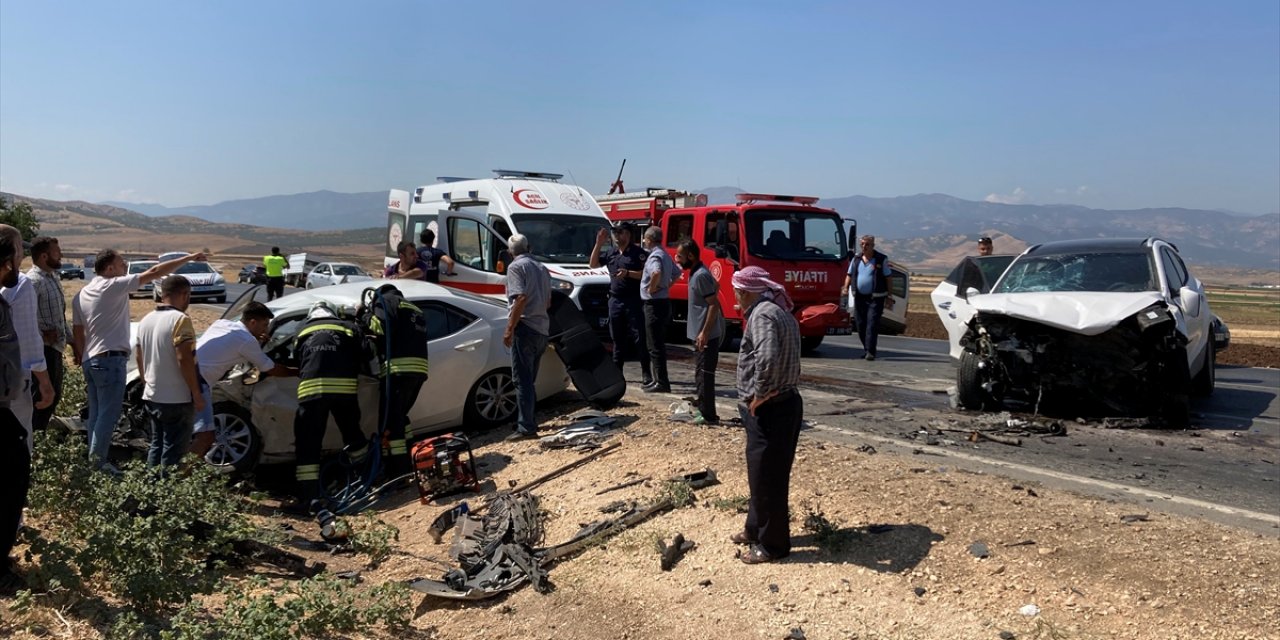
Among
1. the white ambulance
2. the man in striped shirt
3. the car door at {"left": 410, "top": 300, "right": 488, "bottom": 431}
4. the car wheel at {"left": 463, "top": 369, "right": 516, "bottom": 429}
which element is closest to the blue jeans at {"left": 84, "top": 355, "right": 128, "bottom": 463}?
the man in striped shirt

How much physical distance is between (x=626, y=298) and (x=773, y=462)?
5572mm

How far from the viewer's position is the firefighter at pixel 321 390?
7109 mm

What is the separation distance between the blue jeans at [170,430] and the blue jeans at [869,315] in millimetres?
9916

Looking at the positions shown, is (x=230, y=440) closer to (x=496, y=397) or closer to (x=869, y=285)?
(x=496, y=397)

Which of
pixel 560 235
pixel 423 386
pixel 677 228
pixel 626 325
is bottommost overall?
pixel 423 386

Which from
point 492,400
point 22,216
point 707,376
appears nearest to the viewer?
point 707,376

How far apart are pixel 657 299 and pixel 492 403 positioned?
199cm

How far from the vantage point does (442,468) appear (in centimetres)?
737

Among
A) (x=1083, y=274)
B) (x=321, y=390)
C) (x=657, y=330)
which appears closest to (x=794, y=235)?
(x=1083, y=274)

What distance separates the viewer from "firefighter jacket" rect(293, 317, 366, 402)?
7102 millimetres

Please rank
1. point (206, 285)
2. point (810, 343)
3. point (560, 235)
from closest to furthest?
point (560, 235), point (810, 343), point (206, 285)

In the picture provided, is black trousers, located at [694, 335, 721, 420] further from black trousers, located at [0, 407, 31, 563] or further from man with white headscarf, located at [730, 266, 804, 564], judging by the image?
black trousers, located at [0, 407, 31, 563]

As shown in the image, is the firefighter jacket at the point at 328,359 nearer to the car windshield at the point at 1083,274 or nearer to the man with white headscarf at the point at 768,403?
the man with white headscarf at the point at 768,403

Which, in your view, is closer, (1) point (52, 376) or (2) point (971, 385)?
(1) point (52, 376)
